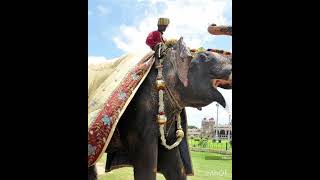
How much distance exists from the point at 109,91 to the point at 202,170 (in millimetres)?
424

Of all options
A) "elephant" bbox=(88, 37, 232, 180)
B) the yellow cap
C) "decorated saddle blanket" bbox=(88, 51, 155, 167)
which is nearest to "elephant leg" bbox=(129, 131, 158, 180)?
"elephant" bbox=(88, 37, 232, 180)

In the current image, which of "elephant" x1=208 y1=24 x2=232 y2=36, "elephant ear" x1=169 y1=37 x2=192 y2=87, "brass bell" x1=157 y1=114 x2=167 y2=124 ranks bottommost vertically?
"brass bell" x1=157 y1=114 x2=167 y2=124

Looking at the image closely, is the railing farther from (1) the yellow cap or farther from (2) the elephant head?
(1) the yellow cap

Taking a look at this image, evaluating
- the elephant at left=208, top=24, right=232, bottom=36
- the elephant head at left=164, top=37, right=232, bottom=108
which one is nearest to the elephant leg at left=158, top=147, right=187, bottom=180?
the elephant head at left=164, top=37, right=232, bottom=108

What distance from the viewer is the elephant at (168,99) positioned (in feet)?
5.53

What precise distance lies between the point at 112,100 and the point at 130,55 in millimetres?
185

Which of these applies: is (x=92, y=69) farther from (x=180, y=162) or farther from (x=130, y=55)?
(x=180, y=162)

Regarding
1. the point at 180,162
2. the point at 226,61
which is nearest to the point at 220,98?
the point at 226,61

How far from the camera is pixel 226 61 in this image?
1.69 metres

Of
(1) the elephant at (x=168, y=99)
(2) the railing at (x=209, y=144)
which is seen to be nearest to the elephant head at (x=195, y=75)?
(1) the elephant at (x=168, y=99)

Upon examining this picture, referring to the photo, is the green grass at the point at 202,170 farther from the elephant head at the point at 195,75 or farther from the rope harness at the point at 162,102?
the elephant head at the point at 195,75

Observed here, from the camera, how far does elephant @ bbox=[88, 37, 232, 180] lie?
66.4 inches

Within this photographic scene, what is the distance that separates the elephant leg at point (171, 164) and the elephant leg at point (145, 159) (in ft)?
0.23

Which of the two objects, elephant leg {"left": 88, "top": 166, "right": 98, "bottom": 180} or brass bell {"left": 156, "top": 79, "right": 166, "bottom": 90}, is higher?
brass bell {"left": 156, "top": 79, "right": 166, "bottom": 90}
